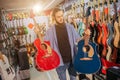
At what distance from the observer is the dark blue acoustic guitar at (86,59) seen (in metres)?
2.34

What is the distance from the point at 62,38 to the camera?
2.35 metres

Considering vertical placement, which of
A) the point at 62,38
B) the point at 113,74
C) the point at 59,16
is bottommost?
the point at 113,74

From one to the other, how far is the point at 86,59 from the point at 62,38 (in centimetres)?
45

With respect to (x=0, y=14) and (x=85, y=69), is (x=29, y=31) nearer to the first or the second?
(x=0, y=14)

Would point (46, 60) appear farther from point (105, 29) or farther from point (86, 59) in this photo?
point (105, 29)

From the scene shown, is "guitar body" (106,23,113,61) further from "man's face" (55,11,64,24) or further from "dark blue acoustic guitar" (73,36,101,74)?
"man's face" (55,11,64,24)

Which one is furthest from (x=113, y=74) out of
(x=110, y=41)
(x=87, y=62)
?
(x=110, y=41)

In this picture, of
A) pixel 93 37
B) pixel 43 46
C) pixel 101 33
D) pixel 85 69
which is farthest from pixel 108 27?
pixel 43 46

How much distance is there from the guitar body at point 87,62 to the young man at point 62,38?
9cm

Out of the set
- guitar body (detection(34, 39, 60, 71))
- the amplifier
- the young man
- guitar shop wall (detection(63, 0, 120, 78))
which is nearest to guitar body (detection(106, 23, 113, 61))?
guitar shop wall (detection(63, 0, 120, 78))

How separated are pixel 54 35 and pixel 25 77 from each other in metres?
2.08

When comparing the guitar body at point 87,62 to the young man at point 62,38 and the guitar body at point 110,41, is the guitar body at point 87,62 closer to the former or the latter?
the young man at point 62,38

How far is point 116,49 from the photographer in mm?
2674

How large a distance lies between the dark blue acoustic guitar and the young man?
0.10 meters
